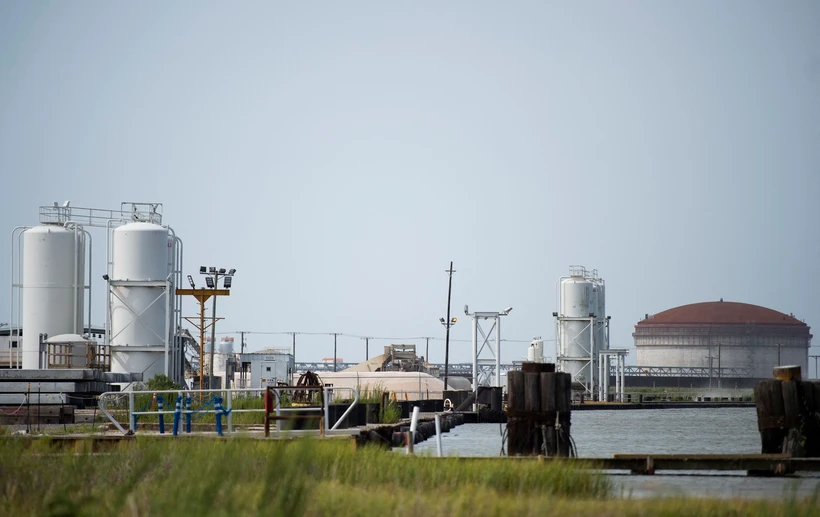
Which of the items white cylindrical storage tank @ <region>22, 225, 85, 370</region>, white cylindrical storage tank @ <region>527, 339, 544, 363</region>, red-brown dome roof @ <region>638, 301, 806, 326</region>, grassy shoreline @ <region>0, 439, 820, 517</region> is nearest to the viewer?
grassy shoreline @ <region>0, 439, 820, 517</region>

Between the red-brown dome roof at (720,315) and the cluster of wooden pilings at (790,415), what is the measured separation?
136657 millimetres

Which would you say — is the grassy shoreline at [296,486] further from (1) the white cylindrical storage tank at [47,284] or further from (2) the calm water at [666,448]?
(1) the white cylindrical storage tank at [47,284]

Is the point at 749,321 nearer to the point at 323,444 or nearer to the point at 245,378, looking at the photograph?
the point at 245,378

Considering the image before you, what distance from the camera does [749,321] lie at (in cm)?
15962

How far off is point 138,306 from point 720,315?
122 metres

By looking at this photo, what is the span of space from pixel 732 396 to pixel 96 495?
12524cm

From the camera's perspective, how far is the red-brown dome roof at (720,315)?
160 meters

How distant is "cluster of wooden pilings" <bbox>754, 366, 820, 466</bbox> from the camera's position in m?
23.7

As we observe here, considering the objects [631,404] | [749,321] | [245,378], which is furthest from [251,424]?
[749,321]

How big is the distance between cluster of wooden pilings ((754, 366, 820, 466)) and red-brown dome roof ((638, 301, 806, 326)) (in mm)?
136657

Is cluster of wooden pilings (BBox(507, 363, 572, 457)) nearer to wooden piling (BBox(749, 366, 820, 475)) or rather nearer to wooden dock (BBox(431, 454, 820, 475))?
wooden dock (BBox(431, 454, 820, 475))

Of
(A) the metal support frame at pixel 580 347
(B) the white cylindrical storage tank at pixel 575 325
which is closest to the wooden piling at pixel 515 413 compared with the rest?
(A) the metal support frame at pixel 580 347

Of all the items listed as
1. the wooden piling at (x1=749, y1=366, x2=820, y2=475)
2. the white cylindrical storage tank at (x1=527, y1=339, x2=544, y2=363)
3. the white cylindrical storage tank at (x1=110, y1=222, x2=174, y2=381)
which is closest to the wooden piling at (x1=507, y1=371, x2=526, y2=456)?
the wooden piling at (x1=749, y1=366, x2=820, y2=475)

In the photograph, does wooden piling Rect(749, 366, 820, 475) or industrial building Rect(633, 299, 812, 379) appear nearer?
wooden piling Rect(749, 366, 820, 475)
